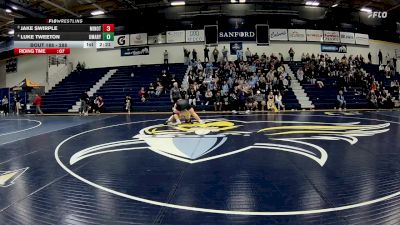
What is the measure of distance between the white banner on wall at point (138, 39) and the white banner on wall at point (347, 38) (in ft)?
52.7

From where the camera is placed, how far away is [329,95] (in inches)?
734

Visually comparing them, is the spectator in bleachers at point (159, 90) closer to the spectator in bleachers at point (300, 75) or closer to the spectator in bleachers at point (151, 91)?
the spectator in bleachers at point (151, 91)

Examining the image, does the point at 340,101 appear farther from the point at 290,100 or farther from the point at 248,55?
the point at 248,55

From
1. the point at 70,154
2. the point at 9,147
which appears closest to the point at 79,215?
the point at 70,154

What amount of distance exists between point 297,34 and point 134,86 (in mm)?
13327

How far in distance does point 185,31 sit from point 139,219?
21.6m

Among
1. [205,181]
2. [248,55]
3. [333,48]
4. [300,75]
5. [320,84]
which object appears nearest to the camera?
[205,181]

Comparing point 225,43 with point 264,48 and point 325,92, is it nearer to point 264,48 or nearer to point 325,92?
point 264,48

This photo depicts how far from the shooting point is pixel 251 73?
1995cm

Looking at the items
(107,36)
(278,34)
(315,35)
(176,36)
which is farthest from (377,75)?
(107,36)

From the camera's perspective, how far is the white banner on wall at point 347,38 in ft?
79.0

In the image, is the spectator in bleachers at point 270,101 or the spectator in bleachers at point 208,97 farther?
the spectator in bleachers at point 208,97
